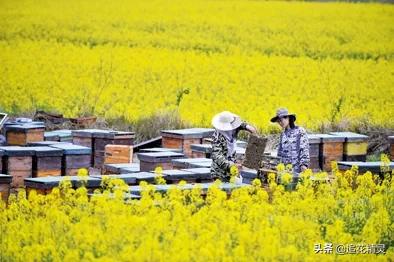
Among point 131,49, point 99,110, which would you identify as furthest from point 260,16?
point 99,110

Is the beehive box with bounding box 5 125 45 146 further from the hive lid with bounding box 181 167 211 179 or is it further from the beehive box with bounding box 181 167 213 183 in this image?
the beehive box with bounding box 181 167 213 183

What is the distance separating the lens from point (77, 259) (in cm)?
972

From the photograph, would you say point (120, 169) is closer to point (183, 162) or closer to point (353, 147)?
point (183, 162)

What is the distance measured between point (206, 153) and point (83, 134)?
225 cm

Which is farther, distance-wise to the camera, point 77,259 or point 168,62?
point 168,62

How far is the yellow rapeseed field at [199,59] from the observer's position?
25562 mm

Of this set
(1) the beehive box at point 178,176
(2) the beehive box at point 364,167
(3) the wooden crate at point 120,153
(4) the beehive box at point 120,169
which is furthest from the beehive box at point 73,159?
(2) the beehive box at point 364,167

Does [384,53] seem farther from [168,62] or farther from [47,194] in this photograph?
[47,194]

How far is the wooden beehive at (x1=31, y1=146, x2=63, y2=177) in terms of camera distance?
1603cm

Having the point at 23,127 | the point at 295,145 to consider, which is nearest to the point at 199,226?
the point at 295,145

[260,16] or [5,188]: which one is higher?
[260,16]

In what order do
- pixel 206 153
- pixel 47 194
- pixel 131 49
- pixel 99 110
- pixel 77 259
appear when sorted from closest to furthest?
pixel 77 259
pixel 47 194
pixel 206 153
pixel 99 110
pixel 131 49

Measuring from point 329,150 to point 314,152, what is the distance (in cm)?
31

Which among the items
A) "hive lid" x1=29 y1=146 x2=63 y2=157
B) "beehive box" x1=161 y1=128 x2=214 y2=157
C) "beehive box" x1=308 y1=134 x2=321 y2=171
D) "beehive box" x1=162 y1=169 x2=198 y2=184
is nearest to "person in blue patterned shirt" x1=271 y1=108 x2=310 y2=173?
"beehive box" x1=162 y1=169 x2=198 y2=184
